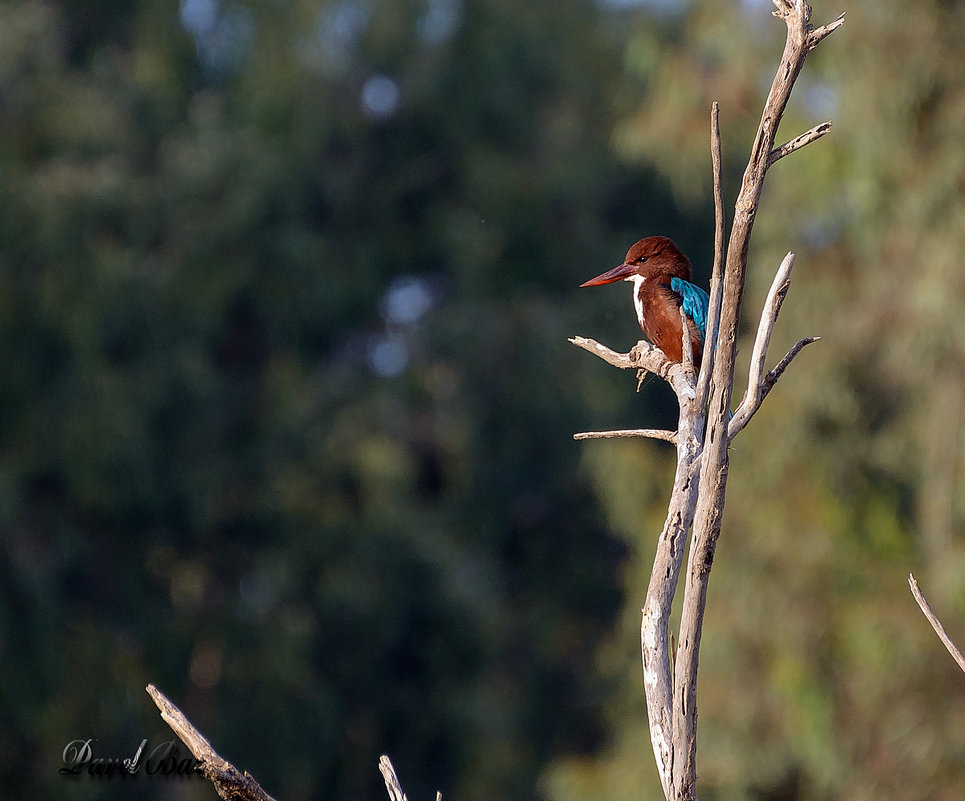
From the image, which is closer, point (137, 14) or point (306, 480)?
point (306, 480)

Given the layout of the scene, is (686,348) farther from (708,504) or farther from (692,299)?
(692,299)

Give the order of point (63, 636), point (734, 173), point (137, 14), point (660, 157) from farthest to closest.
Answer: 1. point (137, 14)
2. point (734, 173)
3. point (63, 636)
4. point (660, 157)

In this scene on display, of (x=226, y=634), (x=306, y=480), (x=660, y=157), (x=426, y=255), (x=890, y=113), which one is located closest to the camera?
(x=890, y=113)

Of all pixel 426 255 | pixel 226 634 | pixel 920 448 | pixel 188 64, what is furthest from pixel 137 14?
pixel 920 448

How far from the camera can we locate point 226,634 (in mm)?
11500

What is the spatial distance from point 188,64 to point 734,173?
5.37 metres

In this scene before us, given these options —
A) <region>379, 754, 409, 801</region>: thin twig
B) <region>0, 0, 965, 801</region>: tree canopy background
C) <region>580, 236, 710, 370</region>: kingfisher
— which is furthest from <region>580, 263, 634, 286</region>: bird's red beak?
<region>0, 0, 965, 801</region>: tree canopy background

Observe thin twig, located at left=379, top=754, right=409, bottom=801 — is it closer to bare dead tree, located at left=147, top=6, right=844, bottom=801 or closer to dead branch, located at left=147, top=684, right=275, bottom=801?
bare dead tree, located at left=147, top=6, right=844, bottom=801

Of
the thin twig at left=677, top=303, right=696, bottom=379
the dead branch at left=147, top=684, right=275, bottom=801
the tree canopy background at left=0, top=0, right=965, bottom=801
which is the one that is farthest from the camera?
the tree canopy background at left=0, top=0, right=965, bottom=801

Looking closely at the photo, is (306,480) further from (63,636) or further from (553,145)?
(553,145)

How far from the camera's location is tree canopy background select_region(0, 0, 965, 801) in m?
7.68

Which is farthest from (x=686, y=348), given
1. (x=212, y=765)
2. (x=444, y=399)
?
(x=444, y=399)

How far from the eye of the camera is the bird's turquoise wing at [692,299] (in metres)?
4.12

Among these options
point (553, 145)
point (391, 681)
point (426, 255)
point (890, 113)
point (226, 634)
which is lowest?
point (391, 681)
